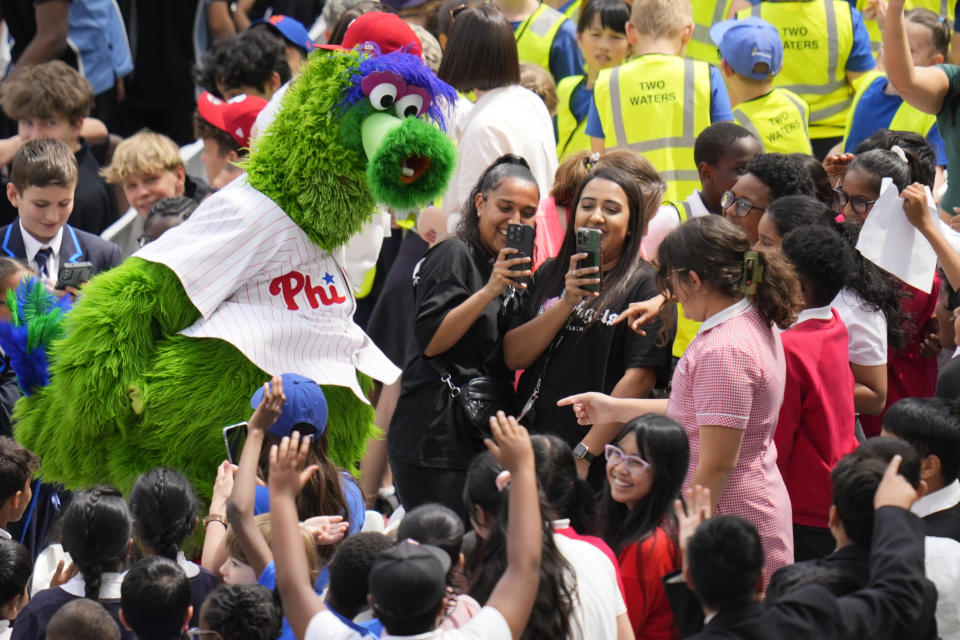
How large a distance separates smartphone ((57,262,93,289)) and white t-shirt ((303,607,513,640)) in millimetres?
2418

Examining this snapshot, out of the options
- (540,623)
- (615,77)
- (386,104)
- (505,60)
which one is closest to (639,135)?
(615,77)

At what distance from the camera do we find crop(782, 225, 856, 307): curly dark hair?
13.1 feet

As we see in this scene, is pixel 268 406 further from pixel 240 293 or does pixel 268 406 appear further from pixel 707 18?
pixel 707 18

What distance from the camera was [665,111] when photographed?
18.3 ft

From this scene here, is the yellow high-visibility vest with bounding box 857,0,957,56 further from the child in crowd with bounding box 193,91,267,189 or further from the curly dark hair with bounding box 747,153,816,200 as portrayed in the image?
the child in crowd with bounding box 193,91,267,189

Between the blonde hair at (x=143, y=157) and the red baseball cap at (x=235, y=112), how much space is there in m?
0.73

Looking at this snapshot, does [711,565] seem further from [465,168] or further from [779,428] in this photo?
[465,168]

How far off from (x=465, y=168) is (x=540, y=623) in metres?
2.45

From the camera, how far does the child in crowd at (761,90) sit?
5.85m

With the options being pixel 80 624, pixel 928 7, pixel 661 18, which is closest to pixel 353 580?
pixel 80 624

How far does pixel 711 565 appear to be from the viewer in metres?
2.77

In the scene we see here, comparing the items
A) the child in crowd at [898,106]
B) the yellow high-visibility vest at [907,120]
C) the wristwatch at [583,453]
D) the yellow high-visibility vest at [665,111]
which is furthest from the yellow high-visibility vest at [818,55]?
the wristwatch at [583,453]

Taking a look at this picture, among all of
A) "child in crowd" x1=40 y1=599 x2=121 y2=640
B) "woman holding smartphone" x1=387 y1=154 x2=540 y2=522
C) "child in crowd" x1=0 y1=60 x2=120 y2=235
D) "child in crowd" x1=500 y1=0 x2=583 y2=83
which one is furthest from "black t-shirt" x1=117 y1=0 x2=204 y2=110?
"child in crowd" x1=40 y1=599 x2=121 y2=640

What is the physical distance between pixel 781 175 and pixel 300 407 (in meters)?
1.88
